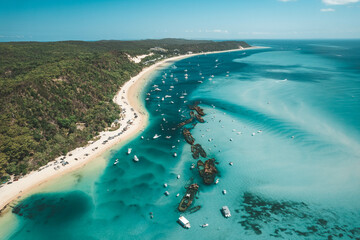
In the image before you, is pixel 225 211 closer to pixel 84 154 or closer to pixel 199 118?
pixel 84 154

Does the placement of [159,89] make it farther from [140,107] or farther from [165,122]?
[165,122]

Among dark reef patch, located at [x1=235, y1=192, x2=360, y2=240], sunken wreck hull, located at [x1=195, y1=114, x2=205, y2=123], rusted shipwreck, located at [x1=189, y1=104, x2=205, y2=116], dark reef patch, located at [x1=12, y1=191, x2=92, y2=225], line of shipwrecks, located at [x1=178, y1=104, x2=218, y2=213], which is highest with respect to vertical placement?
rusted shipwreck, located at [x1=189, y1=104, x2=205, y2=116]

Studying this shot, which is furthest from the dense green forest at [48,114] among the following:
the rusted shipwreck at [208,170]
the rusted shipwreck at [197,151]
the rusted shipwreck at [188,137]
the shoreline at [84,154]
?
the rusted shipwreck at [208,170]

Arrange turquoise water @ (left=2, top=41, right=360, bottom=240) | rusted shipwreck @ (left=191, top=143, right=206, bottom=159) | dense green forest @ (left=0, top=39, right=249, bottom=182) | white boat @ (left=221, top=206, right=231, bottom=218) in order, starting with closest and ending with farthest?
turquoise water @ (left=2, top=41, right=360, bottom=240) → white boat @ (left=221, top=206, right=231, bottom=218) → dense green forest @ (left=0, top=39, right=249, bottom=182) → rusted shipwreck @ (left=191, top=143, right=206, bottom=159)

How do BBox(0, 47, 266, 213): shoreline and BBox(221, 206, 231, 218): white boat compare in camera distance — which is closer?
BBox(221, 206, 231, 218): white boat

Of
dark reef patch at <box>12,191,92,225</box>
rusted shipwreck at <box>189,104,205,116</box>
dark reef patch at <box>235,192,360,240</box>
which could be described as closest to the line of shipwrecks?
dark reef patch at <box>235,192,360,240</box>

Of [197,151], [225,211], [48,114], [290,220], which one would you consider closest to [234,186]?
[225,211]

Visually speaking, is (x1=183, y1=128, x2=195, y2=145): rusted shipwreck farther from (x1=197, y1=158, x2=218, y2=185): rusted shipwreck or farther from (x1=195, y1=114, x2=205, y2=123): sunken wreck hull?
(x1=197, y1=158, x2=218, y2=185): rusted shipwreck

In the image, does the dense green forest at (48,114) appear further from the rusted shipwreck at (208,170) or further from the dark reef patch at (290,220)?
the dark reef patch at (290,220)
